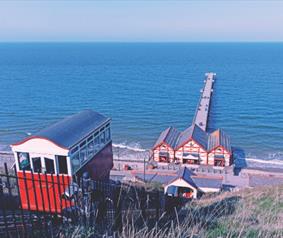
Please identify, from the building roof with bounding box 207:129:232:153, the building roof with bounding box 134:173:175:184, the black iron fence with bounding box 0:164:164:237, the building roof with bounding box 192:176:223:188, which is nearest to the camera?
the black iron fence with bounding box 0:164:164:237

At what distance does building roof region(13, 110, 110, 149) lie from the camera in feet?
35.8

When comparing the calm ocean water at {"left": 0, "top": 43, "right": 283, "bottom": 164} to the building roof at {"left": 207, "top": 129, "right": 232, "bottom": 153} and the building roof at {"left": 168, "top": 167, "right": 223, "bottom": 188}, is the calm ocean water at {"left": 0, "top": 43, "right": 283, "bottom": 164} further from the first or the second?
the building roof at {"left": 168, "top": 167, "right": 223, "bottom": 188}

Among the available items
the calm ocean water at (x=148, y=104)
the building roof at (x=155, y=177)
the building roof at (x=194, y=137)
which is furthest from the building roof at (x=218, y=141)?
the building roof at (x=155, y=177)

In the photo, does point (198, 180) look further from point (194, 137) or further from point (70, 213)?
point (70, 213)

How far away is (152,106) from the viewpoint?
49.4 metres

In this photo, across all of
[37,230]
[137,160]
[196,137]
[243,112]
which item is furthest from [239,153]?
[37,230]

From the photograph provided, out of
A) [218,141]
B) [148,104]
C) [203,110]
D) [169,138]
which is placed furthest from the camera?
[148,104]

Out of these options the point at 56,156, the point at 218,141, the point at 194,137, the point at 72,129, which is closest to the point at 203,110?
the point at 218,141

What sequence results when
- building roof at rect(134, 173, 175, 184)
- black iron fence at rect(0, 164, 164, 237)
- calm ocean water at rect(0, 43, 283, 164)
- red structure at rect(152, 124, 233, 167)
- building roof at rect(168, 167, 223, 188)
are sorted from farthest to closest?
1. calm ocean water at rect(0, 43, 283, 164)
2. red structure at rect(152, 124, 233, 167)
3. building roof at rect(134, 173, 175, 184)
4. building roof at rect(168, 167, 223, 188)
5. black iron fence at rect(0, 164, 164, 237)

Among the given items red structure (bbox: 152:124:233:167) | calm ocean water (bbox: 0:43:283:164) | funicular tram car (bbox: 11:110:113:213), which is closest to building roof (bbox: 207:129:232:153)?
red structure (bbox: 152:124:233:167)

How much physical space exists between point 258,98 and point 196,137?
99.1 feet

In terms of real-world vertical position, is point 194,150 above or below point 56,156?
below

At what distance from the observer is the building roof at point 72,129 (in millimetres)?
10922

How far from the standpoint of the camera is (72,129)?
11.9 meters
